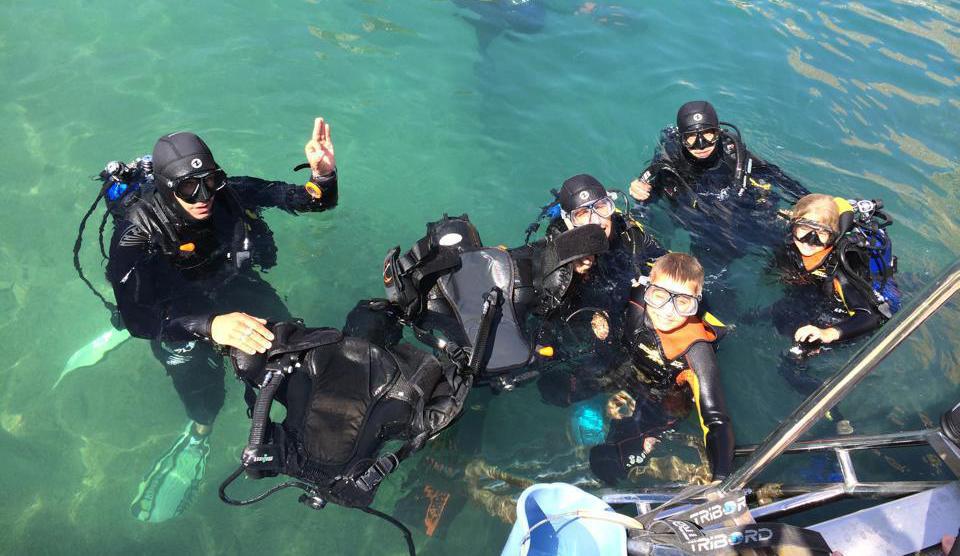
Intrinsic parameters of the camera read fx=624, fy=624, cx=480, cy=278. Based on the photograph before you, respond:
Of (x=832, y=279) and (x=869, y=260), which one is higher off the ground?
(x=869, y=260)

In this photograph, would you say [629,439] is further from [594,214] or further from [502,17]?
[502,17]

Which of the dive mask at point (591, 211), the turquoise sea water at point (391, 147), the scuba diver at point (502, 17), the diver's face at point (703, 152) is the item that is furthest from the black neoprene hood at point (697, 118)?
the scuba diver at point (502, 17)

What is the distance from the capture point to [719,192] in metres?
6.11

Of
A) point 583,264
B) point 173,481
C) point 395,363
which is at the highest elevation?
point 583,264

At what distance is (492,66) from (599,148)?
1.92m

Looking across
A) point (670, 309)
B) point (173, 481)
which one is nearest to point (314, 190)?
point (173, 481)

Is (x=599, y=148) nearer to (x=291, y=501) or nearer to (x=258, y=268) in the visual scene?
(x=258, y=268)

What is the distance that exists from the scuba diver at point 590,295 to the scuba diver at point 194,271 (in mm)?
1846

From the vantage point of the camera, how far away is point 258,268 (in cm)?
555

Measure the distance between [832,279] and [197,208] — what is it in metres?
4.72

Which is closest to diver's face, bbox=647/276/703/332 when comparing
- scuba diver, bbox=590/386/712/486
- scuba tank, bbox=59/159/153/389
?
scuba diver, bbox=590/386/712/486

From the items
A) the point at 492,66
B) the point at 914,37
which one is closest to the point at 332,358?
the point at 492,66

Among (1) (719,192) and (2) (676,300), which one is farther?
(1) (719,192)

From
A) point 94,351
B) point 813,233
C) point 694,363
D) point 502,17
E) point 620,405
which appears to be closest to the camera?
point 694,363
